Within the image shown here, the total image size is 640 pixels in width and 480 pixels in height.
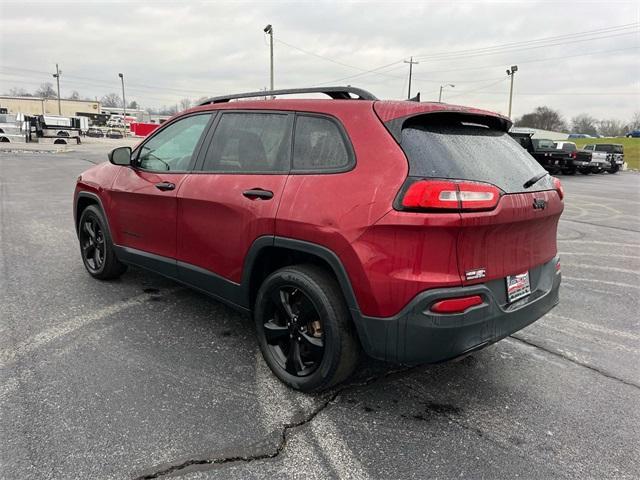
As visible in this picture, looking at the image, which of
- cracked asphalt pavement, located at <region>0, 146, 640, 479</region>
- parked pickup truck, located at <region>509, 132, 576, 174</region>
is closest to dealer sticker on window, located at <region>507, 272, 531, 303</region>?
cracked asphalt pavement, located at <region>0, 146, 640, 479</region>

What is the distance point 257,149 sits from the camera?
313cm

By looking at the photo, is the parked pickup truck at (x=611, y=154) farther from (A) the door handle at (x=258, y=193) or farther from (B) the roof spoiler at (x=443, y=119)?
(A) the door handle at (x=258, y=193)

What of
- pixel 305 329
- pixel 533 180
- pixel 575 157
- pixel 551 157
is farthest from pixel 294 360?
pixel 575 157

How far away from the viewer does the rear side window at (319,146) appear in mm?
2639

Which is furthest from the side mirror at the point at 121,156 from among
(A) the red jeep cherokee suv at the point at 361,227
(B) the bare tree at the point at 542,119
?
(B) the bare tree at the point at 542,119

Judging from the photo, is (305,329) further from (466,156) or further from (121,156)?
(121,156)

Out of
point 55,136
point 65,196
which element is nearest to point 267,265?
point 65,196

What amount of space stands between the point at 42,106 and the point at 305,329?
115 metres

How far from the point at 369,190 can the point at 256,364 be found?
1.50m

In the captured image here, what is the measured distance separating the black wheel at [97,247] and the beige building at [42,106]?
10897 cm

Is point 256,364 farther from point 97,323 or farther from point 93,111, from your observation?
point 93,111

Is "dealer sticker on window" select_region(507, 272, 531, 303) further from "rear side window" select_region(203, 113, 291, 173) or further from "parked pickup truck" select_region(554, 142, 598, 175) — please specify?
"parked pickup truck" select_region(554, 142, 598, 175)

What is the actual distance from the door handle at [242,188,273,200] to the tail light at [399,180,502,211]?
906 mm

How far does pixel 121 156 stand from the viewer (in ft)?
13.5
